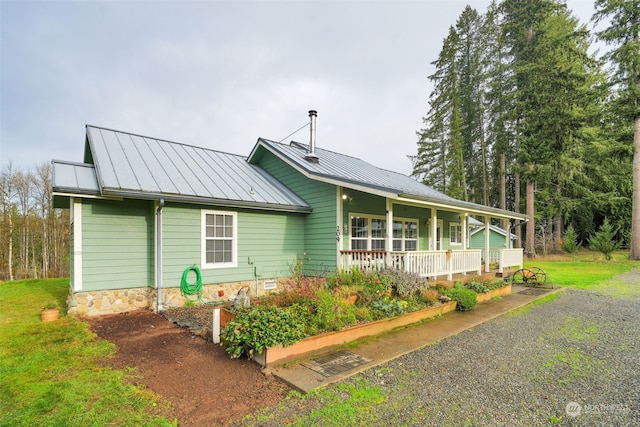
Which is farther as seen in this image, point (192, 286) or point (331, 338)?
point (192, 286)

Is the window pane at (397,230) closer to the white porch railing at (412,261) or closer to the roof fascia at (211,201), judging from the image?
the white porch railing at (412,261)

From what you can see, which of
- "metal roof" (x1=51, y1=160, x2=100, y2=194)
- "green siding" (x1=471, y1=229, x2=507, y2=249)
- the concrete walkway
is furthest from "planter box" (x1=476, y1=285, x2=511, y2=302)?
"green siding" (x1=471, y1=229, x2=507, y2=249)

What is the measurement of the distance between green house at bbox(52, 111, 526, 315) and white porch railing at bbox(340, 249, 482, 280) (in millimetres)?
32

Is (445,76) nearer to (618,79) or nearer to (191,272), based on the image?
(618,79)

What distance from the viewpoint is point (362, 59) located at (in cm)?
1359

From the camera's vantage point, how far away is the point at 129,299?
7.28 meters

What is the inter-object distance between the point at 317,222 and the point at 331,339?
→ 5.15 metres

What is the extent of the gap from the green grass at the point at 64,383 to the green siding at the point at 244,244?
2.32m

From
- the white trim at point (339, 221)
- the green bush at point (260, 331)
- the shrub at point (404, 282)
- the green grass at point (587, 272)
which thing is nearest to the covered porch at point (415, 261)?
the white trim at point (339, 221)

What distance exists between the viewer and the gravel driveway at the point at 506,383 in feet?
9.89

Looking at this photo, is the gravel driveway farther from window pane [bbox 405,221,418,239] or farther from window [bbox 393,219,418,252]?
window pane [bbox 405,221,418,239]

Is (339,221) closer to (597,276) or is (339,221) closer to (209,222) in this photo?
(209,222)

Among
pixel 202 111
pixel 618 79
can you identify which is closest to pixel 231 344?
pixel 202 111

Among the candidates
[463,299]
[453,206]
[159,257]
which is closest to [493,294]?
[463,299]
